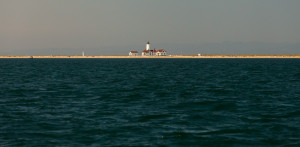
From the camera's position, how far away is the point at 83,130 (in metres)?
16.5

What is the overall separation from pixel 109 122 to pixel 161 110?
478 centimetres

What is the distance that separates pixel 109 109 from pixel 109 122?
4329 mm

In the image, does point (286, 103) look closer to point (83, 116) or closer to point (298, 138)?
point (298, 138)

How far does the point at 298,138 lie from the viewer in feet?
49.7

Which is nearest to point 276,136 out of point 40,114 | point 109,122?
point 109,122

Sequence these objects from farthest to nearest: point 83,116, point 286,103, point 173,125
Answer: point 286,103, point 83,116, point 173,125

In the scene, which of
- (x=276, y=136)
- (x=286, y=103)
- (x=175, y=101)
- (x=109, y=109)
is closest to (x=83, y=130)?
(x=109, y=109)

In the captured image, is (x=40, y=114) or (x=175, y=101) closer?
(x=40, y=114)

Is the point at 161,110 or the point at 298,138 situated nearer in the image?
the point at 298,138

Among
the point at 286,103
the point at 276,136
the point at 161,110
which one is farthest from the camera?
the point at 286,103

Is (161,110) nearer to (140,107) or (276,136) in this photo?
(140,107)

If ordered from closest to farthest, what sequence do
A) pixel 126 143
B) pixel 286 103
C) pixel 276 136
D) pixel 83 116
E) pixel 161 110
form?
pixel 126 143 < pixel 276 136 < pixel 83 116 < pixel 161 110 < pixel 286 103

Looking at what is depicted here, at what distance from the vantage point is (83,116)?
792 inches

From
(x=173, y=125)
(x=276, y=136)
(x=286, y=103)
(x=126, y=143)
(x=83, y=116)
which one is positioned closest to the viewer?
(x=126, y=143)
